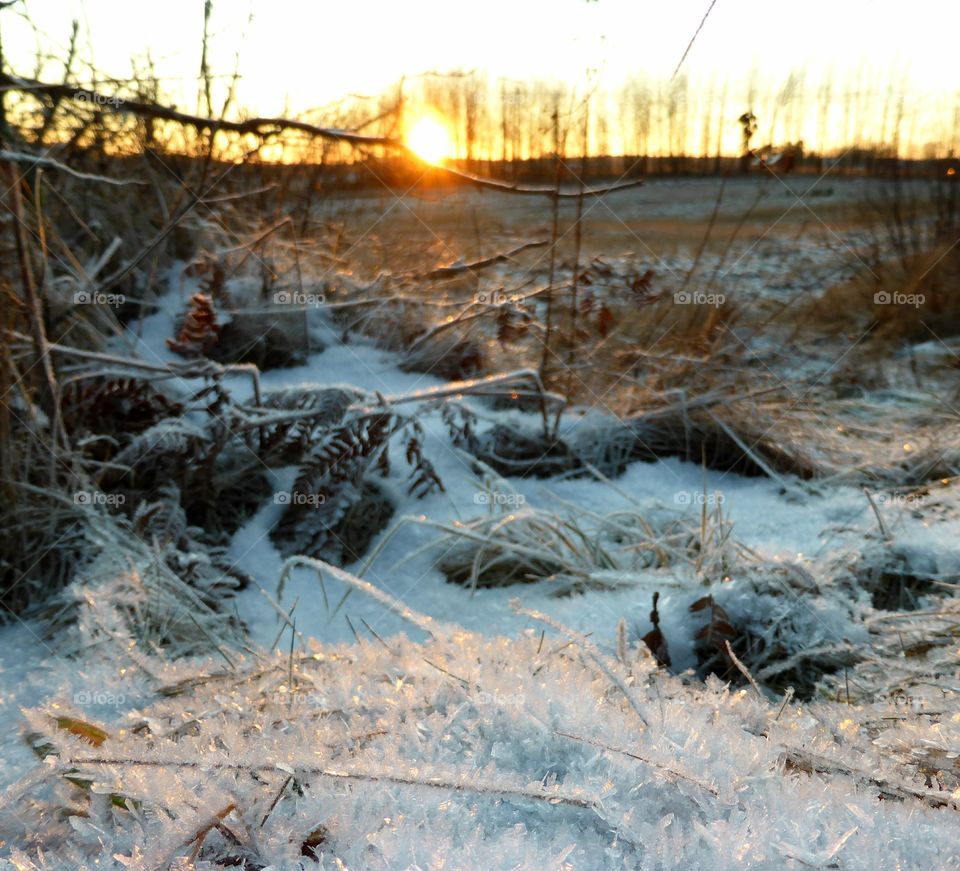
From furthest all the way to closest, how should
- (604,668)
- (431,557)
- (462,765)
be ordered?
(431,557)
(604,668)
(462,765)

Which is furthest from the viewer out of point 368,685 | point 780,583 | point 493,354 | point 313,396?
point 493,354

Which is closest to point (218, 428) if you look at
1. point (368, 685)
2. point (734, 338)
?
point (368, 685)

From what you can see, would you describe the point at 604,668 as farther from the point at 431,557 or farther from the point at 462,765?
the point at 431,557

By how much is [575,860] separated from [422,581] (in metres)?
1.60

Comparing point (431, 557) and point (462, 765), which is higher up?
point (462, 765)

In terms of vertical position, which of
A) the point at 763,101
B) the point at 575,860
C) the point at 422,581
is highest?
the point at 763,101

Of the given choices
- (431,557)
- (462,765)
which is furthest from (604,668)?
(431,557)

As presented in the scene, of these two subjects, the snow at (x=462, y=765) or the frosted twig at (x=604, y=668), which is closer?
the snow at (x=462, y=765)

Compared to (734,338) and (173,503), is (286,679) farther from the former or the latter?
(734,338)

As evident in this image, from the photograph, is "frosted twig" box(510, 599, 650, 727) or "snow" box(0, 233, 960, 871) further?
"frosted twig" box(510, 599, 650, 727)

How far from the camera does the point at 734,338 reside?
4035 millimetres

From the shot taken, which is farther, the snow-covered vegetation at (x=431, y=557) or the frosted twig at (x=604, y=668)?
the frosted twig at (x=604, y=668)

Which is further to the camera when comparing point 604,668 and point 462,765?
point 604,668

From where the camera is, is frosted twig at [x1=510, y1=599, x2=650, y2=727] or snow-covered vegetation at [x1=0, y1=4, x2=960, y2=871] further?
frosted twig at [x1=510, y1=599, x2=650, y2=727]
